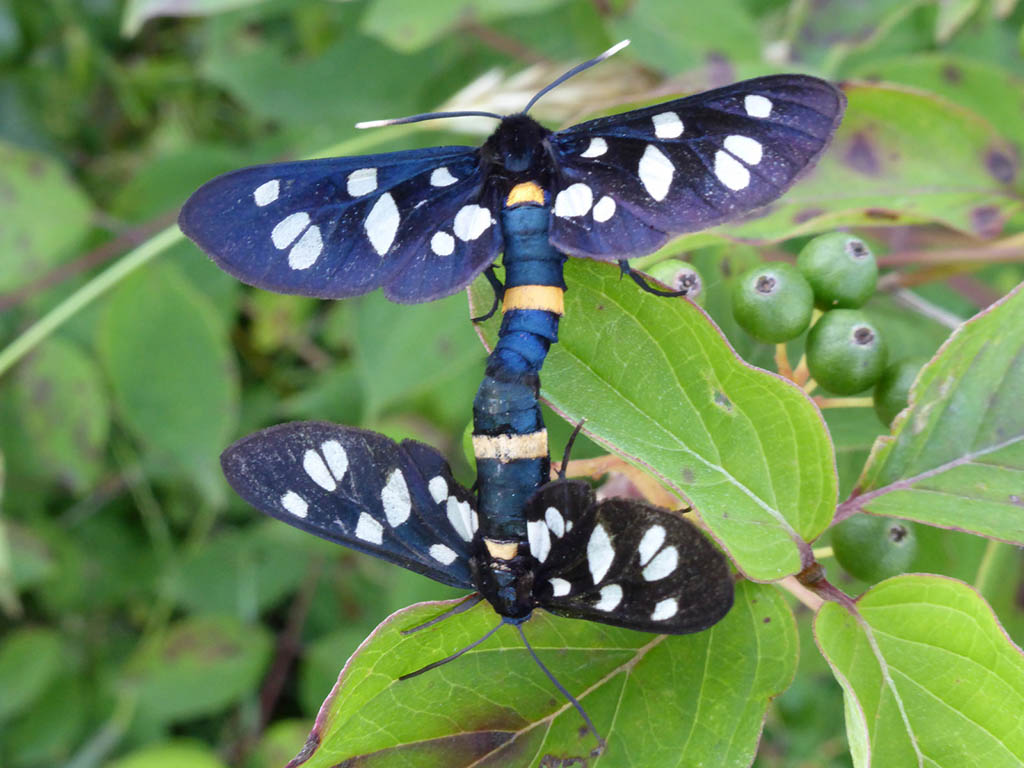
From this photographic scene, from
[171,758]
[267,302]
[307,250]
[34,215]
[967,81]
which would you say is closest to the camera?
[307,250]

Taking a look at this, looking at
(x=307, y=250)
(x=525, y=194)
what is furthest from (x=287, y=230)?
(x=525, y=194)

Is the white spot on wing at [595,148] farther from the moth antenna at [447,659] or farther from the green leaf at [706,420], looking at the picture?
the moth antenna at [447,659]

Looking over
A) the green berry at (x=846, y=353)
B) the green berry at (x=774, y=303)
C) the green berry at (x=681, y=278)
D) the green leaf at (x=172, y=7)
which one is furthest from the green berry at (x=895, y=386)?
the green leaf at (x=172, y=7)

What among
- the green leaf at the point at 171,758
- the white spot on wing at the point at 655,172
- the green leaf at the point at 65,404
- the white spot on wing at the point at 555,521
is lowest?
the green leaf at the point at 171,758

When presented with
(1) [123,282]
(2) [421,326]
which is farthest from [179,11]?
(2) [421,326]

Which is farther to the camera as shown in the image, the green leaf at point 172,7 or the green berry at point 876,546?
the green leaf at point 172,7

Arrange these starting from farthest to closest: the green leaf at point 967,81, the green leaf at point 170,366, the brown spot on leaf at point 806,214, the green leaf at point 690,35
A: the green leaf at point 170,366 → the green leaf at point 690,35 → the green leaf at point 967,81 → the brown spot on leaf at point 806,214

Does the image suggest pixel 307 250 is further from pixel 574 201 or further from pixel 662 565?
pixel 662 565
